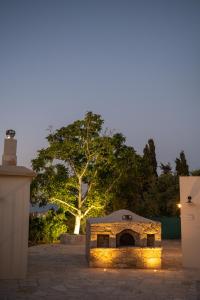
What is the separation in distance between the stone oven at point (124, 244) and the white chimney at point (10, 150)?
345 cm

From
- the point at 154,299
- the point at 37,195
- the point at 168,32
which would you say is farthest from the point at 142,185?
the point at 154,299

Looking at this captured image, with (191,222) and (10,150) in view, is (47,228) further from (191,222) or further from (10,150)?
(191,222)

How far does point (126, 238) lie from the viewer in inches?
414

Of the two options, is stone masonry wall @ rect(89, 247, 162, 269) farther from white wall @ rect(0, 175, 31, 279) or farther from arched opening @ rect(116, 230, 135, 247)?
white wall @ rect(0, 175, 31, 279)

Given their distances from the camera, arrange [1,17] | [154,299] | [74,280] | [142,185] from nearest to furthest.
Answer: [154,299] → [74,280] → [1,17] → [142,185]

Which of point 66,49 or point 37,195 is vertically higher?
point 66,49

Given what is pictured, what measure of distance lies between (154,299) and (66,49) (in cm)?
1267

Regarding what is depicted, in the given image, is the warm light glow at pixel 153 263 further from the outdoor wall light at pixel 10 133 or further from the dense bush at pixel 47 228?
the dense bush at pixel 47 228

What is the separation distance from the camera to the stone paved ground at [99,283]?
21.8 feet

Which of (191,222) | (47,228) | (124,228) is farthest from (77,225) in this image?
(191,222)

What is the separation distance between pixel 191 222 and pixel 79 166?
990cm

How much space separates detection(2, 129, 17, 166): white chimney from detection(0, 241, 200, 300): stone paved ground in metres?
3.45

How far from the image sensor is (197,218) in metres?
10.6

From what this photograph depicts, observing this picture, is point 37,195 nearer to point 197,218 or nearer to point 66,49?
point 66,49
